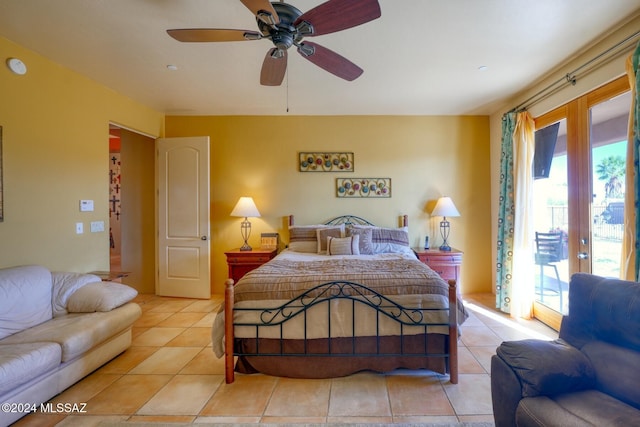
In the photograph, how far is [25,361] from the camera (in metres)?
1.73

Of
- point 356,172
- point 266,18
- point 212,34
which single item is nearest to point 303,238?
point 356,172

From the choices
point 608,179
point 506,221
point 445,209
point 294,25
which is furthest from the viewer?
point 445,209

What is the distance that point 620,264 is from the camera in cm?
222

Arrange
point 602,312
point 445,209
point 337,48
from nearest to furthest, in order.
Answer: point 602,312 → point 337,48 → point 445,209

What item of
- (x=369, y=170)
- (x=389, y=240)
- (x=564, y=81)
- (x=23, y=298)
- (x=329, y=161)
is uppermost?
(x=564, y=81)

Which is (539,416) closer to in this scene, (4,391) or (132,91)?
(4,391)

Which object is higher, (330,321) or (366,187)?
(366,187)

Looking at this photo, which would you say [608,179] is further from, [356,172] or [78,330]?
[78,330]

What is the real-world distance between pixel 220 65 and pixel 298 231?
7.28 ft

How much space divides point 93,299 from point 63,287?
302 mm

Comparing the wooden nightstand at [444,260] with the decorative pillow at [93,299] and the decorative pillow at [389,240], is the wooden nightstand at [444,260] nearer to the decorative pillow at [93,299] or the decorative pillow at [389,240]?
the decorative pillow at [389,240]

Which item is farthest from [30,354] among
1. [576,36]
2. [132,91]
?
[576,36]

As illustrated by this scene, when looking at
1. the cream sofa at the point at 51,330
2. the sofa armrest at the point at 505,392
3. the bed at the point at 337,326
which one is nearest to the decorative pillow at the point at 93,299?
the cream sofa at the point at 51,330

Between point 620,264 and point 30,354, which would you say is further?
point 620,264
